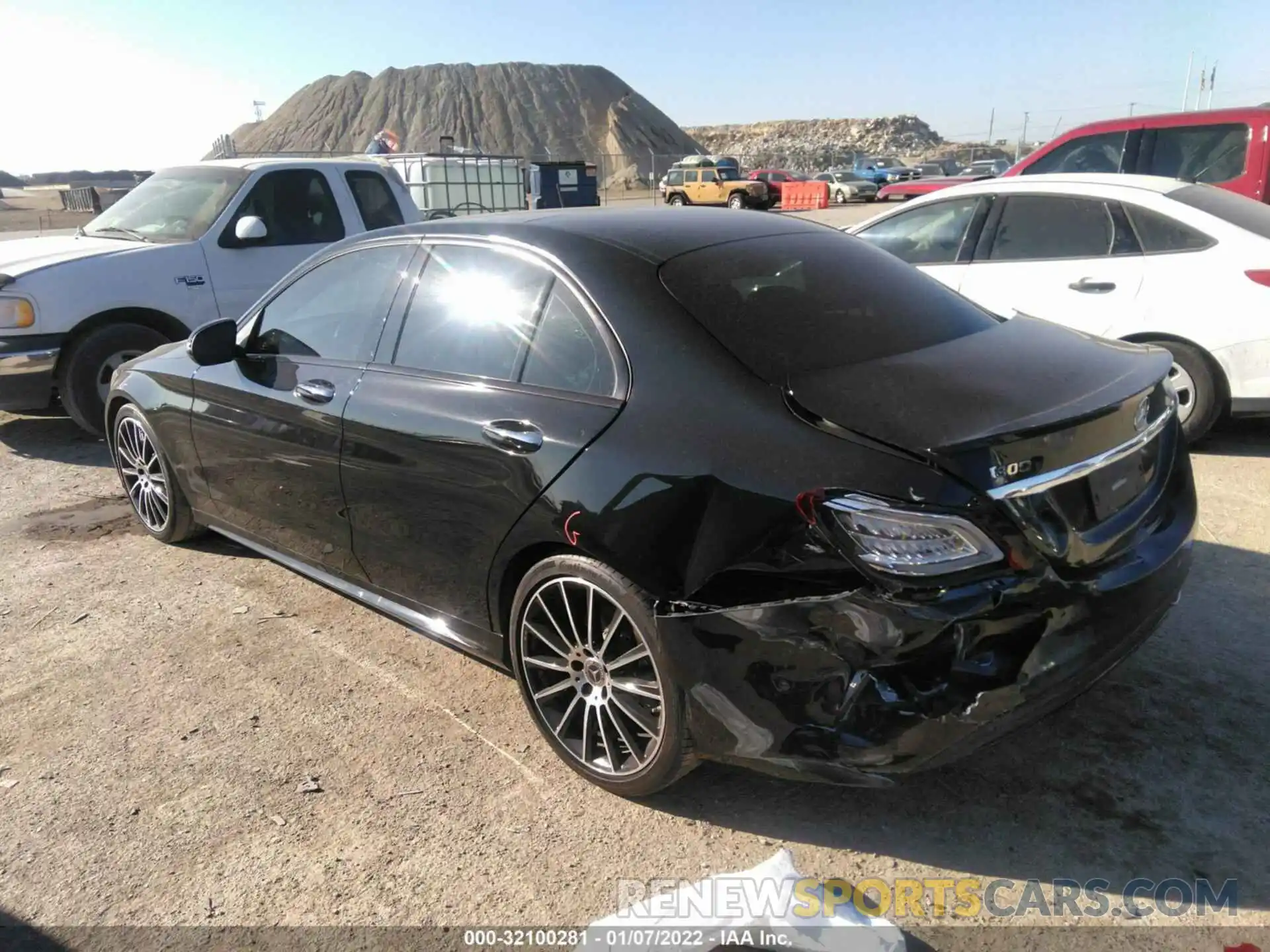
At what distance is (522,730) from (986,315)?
222 centimetres

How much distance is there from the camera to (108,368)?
6.71 meters

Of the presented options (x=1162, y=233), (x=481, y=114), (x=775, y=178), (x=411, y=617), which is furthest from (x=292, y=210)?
(x=481, y=114)

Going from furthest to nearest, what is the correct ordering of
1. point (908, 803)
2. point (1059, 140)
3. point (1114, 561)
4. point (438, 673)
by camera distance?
point (1059, 140) → point (438, 673) → point (908, 803) → point (1114, 561)

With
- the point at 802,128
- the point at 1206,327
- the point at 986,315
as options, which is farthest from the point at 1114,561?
the point at 802,128

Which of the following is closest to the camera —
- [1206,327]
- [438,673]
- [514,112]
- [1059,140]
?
[438,673]

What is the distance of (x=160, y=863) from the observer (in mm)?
2629

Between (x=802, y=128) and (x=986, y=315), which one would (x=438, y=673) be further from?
(x=802, y=128)

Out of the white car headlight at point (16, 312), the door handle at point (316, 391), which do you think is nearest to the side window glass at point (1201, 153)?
the door handle at point (316, 391)

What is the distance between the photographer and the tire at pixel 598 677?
258cm

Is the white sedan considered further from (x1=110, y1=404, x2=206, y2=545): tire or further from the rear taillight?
(x1=110, y1=404, x2=206, y2=545): tire

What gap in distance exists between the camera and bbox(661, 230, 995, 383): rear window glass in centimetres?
272

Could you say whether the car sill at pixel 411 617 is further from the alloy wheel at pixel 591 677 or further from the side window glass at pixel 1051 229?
the side window glass at pixel 1051 229

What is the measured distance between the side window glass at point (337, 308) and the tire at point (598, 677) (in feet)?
4.45

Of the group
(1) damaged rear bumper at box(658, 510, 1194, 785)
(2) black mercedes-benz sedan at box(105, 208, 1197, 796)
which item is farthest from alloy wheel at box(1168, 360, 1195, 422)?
(1) damaged rear bumper at box(658, 510, 1194, 785)
